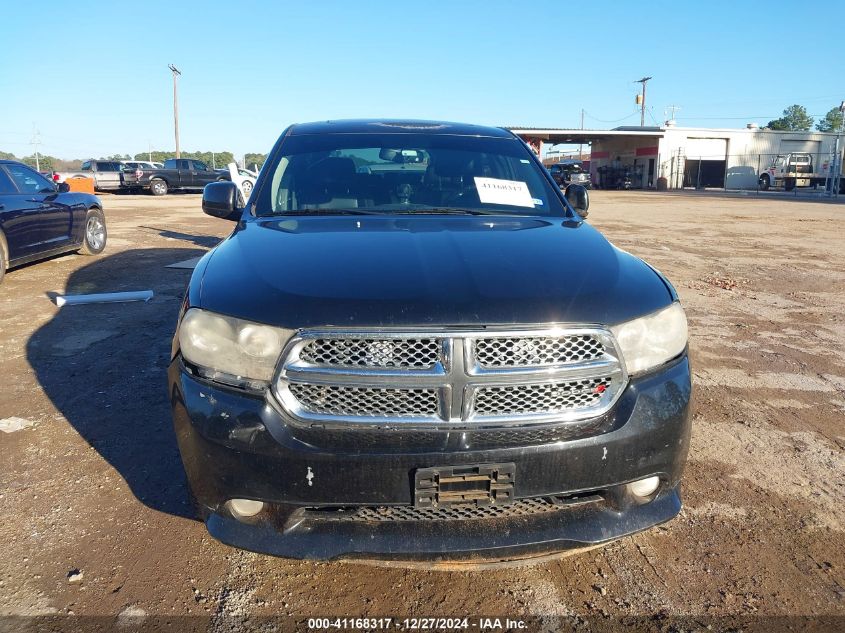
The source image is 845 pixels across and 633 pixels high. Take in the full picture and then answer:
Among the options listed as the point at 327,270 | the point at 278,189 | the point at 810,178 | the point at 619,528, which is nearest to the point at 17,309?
the point at 278,189

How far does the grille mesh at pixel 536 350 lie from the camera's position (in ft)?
6.55

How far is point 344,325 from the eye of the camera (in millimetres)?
1969

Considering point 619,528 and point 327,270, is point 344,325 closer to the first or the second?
point 327,270

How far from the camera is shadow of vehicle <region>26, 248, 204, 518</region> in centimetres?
314

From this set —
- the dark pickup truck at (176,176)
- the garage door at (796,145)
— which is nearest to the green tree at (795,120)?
the garage door at (796,145)

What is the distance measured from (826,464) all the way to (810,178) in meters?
41.3

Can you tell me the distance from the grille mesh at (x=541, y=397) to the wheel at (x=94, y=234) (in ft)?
31.1

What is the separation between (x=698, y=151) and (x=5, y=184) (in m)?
46.7

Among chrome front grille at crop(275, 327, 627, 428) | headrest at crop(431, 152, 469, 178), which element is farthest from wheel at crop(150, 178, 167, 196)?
chrome front grille at crop(275, 327, 627, 428)

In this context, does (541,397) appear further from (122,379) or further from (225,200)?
(122,379)

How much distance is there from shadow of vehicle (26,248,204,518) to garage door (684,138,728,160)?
150 ft

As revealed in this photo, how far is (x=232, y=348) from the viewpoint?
205 centimetres

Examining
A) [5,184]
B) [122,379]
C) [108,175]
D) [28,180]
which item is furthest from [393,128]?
[108,175]

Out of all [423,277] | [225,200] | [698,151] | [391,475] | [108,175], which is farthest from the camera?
[698,151]
